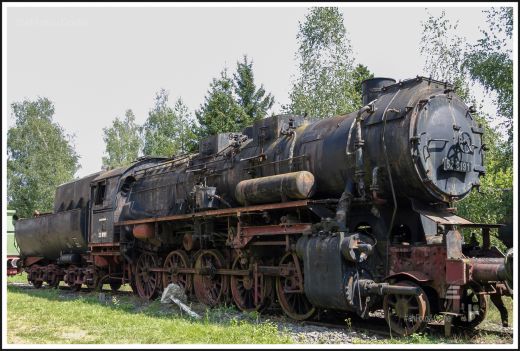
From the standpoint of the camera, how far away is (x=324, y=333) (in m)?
9.15

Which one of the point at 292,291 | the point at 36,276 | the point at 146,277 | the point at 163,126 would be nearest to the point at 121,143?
the point at 163,126

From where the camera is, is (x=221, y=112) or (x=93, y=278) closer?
(x=93, y=278)

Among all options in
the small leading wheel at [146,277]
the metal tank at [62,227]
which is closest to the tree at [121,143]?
the metal tank at [62,227]

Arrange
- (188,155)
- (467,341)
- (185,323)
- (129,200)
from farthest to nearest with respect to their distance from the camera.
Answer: (129,200) → (188,155) → (185,323) → (467,341)

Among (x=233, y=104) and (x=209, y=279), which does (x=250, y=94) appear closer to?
(x=233, y=104)

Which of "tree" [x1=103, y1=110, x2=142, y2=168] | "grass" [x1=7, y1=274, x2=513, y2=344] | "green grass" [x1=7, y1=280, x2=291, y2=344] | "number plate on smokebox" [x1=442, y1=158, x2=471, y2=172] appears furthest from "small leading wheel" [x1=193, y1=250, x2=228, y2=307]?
"tree" [x1=103, y1=110, x2=142, y2=168]

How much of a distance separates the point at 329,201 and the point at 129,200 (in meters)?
8.36

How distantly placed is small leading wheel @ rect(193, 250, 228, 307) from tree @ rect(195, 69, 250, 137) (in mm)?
19131

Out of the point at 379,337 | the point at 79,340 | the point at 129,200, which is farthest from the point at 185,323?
the point at 129,200

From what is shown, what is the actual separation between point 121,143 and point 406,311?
163 ft

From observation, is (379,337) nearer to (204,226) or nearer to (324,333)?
(324,333)

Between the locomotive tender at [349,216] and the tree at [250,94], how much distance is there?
20.7 m

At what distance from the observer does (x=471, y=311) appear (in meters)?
9.52

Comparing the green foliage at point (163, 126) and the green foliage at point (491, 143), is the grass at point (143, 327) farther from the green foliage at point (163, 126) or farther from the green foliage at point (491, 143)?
the green foliage at point (163, 126)
